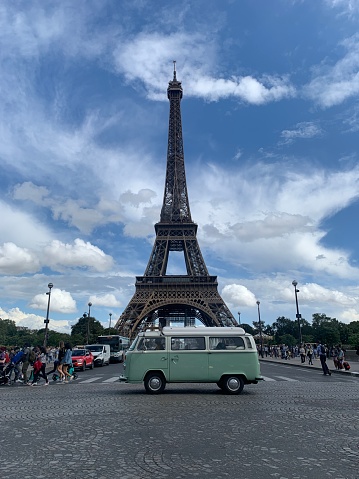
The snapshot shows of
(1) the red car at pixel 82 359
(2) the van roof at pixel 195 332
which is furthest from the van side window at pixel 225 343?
(1) the red car at pixel 82 359

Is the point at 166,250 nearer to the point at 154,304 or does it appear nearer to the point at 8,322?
the point at 154,304

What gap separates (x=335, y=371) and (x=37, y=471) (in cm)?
2383

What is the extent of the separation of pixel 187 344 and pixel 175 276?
5758 centimetres

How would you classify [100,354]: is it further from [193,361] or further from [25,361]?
[193,361]

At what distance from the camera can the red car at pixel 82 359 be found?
26.9 meters

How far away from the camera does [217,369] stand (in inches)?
537

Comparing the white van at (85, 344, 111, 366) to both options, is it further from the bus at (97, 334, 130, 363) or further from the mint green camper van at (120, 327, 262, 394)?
the mint green camper van at (120, 327, 262, 394)

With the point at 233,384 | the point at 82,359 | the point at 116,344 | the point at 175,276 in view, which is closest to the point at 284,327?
the point at 175,276

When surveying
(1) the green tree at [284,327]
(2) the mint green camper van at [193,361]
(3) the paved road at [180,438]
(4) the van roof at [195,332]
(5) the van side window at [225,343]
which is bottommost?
(3) the paved road at [180,438]

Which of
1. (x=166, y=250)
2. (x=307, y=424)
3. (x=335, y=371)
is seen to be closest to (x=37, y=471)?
(x=307, y=424)

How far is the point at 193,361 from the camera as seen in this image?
44.9 ft

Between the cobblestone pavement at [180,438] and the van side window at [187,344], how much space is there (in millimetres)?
1706

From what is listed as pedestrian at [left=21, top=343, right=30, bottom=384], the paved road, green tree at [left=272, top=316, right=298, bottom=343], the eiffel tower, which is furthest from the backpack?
green tree at [left=272, top=316, right=298, bottom=343]

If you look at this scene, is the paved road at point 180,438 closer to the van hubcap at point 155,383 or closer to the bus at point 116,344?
the van hubcap at point 155,383
